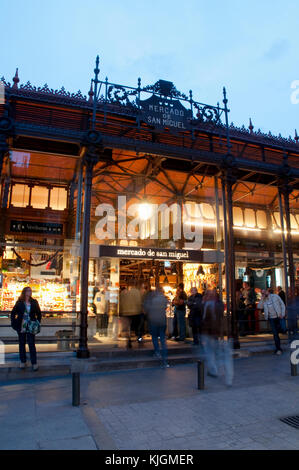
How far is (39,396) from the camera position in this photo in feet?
20.5

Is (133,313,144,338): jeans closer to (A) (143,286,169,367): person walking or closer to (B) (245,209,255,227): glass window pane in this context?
(A) (143,286,169,367): person walking

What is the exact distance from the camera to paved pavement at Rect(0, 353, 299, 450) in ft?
13.9

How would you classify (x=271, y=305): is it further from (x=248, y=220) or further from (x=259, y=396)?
(x=248, y=220)

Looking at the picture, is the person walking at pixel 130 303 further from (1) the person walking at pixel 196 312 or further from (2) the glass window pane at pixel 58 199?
(2) the glass window pane at pixel 58 199

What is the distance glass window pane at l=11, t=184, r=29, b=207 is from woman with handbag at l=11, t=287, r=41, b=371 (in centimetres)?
520

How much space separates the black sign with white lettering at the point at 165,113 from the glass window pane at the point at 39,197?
15.1 feet

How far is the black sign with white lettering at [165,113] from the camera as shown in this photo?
35.7 ft

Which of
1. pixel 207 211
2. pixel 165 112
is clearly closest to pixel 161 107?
pixel 165 112

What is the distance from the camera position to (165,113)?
36.4ft

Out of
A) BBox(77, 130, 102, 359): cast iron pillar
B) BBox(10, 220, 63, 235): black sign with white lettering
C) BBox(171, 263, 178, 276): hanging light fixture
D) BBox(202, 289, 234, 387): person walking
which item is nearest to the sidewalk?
BBox(77, 130, 102, 359): cast iron pillar

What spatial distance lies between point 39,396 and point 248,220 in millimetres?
11539

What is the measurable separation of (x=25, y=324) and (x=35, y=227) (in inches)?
194

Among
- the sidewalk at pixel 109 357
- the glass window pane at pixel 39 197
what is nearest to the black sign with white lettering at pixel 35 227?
the glass window pane at pixel 39 197

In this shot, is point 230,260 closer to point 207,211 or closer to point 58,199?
point 207,211
